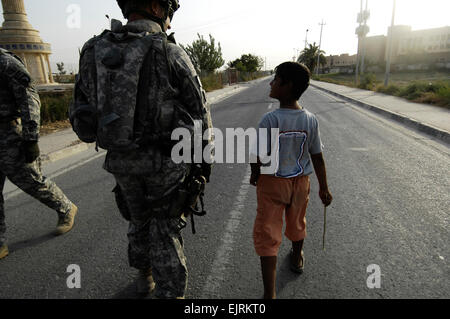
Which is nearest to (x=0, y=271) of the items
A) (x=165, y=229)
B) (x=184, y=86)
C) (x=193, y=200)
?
(x=165, y=229)

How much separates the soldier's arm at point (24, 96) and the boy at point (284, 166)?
6.17 feet

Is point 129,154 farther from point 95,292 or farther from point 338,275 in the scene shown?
point 338,275

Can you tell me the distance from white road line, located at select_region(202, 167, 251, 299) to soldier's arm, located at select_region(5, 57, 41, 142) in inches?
73.2

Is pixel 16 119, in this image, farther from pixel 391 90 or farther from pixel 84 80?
pixel 391 90

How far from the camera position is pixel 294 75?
5.66 feet

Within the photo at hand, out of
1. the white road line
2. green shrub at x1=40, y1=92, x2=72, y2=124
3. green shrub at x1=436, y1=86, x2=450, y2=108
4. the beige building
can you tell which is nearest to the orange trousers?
the white road line

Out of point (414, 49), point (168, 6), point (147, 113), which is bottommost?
point (147, 113)

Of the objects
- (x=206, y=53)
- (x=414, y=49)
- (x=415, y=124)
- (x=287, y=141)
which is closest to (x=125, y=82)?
(x=287, y=141)

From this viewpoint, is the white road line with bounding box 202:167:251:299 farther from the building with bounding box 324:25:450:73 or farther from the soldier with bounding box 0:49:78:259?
the building with bounding box 324:25:450:73

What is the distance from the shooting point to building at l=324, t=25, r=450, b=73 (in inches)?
2665

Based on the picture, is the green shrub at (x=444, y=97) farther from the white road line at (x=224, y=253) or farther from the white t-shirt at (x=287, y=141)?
the white t-shirt at (x=287, y=141)

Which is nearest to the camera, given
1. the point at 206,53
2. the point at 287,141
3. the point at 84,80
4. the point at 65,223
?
the point at 84,80

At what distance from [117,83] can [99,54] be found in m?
0.18

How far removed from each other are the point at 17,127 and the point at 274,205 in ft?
7.43
